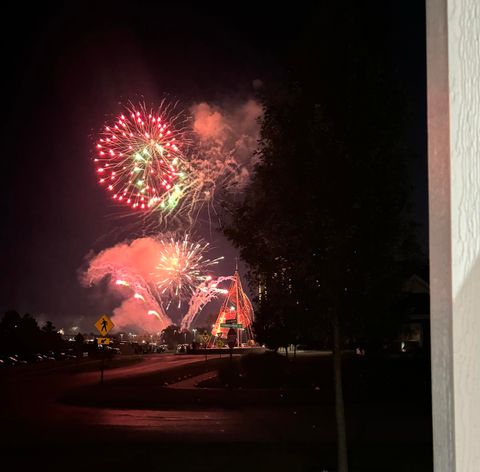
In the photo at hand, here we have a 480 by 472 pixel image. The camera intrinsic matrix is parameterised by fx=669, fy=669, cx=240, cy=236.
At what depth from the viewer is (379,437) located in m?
14.1

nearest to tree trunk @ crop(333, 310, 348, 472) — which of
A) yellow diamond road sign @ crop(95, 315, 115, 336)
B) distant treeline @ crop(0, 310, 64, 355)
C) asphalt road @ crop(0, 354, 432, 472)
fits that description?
asphalt road @ crop(0, 354, 432, 472)

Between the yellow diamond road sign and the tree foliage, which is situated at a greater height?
the tree foliage

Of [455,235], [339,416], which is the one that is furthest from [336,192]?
[455,235]

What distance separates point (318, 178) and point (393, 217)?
1.20 metres

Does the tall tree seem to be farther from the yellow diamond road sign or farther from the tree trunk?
the yellow diamond road sign

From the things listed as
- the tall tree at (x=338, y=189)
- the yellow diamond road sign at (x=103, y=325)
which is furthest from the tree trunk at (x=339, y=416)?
the yellow diamond road sign at (x=103, y=325)

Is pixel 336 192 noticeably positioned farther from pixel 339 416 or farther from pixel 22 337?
pixel 22 337

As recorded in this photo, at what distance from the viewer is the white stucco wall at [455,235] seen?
1.20 m

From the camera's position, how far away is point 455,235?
124cm

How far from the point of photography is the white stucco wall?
1.20m

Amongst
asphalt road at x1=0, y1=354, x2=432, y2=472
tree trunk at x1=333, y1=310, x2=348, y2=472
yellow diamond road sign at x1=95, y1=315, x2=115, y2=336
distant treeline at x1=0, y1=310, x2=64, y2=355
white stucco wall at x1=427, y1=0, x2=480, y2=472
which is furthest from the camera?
distant treeline at x1=0, y1=310, x2=64, y2=355

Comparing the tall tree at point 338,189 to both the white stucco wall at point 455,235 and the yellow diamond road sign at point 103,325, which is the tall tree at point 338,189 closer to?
the white stucco wall at point 455,235

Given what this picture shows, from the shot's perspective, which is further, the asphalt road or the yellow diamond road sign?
the yellow diamond road sign

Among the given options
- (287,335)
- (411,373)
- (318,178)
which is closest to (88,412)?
(287,335)
